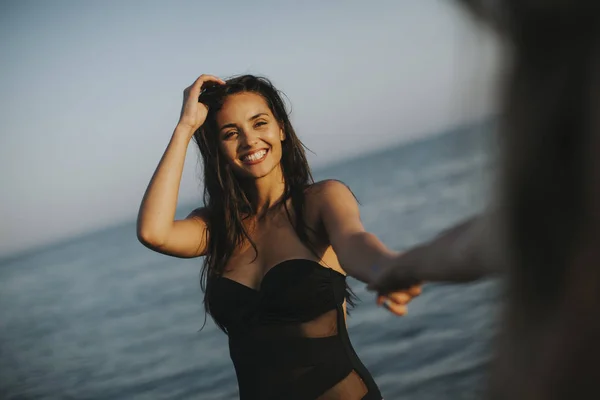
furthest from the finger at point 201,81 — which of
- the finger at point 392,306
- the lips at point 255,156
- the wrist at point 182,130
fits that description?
the finger at point 392,306

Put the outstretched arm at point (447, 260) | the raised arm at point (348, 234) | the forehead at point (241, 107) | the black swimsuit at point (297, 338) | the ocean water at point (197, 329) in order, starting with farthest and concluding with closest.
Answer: the ocean water at point (197, 329), the forehead at point (241, 107), the black swimsuit at point (297, 338), the raised arm at point (348, 234), the outstretched arm at point (447, 260)

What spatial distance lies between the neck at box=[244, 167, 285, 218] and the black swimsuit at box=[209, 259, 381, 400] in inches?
12.0

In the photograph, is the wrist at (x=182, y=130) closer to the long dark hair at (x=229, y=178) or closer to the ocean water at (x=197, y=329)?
the long dark hair at (x=229, y=178)

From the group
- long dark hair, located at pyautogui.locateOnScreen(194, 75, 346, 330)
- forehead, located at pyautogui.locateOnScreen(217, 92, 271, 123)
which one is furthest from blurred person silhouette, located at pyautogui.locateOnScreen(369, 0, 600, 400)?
forehead, located at pyautogui.locateOnScreen(217, 92, 271, 123)

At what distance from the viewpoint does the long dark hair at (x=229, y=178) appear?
2.80 meters

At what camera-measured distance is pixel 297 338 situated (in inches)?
101

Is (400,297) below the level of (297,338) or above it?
above

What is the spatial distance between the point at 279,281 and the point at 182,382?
5595mm

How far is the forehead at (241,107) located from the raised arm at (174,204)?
0.24 feet

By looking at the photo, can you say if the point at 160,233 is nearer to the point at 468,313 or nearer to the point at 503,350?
the point at 503,350

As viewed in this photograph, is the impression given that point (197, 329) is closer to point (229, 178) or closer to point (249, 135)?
point (229, 178)

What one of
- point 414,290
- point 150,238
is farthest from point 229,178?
point 414,290

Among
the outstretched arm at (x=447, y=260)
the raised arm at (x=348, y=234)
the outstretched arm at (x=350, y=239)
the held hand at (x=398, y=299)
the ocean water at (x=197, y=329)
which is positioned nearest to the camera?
the outstretched arm at (x=447, y=260)

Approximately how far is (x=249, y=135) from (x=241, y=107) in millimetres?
121
